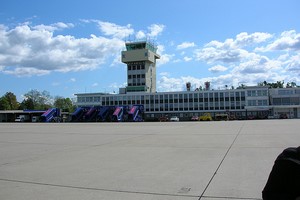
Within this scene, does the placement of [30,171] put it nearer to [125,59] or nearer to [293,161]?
[293,161]

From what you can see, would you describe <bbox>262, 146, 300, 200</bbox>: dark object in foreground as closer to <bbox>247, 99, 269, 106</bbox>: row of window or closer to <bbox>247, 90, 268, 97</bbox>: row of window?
<bbox>247, 99, 269, 106</bbox>: row of window

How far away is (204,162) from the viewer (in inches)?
418

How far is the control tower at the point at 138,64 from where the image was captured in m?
120

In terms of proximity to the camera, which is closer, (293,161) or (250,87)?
(293,161)

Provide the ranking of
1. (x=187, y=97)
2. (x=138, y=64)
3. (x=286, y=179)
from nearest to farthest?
1. (x=286, y=179)
2. (x=187, y=97)
3. (x=138, y=64)

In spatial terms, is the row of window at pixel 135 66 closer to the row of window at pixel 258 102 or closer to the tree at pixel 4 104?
the row of window at pixel 258 102

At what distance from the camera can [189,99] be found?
10706cm

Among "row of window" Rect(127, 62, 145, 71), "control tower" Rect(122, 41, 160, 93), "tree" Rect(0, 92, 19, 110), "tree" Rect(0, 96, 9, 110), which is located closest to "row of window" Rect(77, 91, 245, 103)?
"control tower" Rect(122, 41, 160, 93)

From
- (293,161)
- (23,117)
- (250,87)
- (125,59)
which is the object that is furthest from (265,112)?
(293,161)

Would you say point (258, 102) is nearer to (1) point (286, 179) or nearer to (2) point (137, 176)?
(2) point (137, 176)

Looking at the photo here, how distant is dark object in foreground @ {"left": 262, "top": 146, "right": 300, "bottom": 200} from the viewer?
2.08 m

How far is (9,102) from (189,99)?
86.4 meters

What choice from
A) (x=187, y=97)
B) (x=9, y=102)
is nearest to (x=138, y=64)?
(x=187, y=97)

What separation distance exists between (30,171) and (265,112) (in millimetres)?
98762
